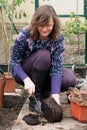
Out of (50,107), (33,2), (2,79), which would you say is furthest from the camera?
(33,2)

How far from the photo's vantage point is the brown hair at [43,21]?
3246mm

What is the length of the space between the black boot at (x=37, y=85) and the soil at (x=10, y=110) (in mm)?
313

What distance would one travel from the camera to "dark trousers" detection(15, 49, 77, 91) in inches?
136

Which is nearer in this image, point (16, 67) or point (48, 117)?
point (48, 117)

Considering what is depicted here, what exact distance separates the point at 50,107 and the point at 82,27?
2312mm

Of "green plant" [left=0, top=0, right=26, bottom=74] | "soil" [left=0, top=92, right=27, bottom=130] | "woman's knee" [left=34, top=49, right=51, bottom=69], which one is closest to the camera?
"woman's knee" [left=34, top=49, right=51, bottom=69]

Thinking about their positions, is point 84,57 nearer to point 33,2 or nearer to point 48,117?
point 33,2

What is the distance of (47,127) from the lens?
3.24 m

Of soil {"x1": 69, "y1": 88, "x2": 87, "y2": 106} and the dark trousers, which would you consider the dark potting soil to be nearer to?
soil {"x1": 69, "y1": 88, "x2": 87, "y2": 106}

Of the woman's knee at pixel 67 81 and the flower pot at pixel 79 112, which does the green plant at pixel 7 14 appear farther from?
the flower pot at pixel 79 112

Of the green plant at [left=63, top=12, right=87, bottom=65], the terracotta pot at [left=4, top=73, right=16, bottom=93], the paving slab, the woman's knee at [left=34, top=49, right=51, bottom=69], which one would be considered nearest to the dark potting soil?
the paving slab

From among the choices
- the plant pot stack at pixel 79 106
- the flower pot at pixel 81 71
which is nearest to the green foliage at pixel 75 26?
the flower pot at pixel 81 71

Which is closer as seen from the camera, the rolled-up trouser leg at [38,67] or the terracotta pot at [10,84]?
the rolled-up trouser leg at [38,67]

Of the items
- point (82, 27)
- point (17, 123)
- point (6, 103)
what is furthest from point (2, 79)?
point (82, 27)
